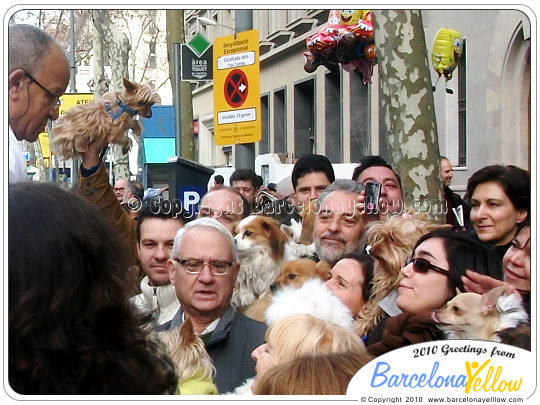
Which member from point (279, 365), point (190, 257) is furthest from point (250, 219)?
point (279, 365)

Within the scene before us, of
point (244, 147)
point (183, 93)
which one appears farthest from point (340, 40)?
point (183, 93)

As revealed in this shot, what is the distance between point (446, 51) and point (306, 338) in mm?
1217

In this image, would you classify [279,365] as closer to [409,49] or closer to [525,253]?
[525,253]

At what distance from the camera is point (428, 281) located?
301 centimetres

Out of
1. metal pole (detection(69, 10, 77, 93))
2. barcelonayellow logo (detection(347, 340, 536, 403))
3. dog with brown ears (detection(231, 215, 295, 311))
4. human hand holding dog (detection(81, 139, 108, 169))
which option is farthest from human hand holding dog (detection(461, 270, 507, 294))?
metal pole (detection(69, 10, 77, 93))

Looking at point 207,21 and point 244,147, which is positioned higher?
point 207,21

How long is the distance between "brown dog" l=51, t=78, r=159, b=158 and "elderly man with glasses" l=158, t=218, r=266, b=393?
18.4 inches

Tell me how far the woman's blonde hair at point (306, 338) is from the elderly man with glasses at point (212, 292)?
10 centimetres

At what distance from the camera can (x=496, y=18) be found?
2965 millimetres

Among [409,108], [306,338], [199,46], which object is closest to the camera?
[306,338]

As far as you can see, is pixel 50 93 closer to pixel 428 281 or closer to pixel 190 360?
pixel 190 360

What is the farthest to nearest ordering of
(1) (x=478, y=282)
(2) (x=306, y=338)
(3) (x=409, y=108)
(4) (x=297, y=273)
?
(3) (x=409, y=108)
(4) (x=297, y=273)
(1) (x=478, y=282)
(2) (x=306, y=338)

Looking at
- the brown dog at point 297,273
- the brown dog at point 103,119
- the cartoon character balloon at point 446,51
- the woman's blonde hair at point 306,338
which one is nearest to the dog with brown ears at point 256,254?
the brown dog at point 297,273

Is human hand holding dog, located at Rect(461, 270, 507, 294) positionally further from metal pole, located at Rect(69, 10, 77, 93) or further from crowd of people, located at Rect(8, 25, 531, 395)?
metal pole, located at Rect(69, 10, 77, 93)
